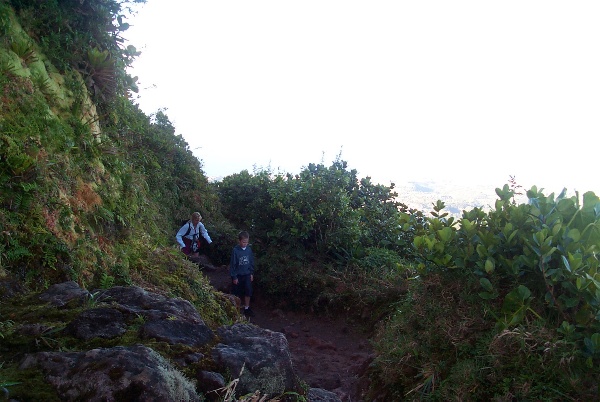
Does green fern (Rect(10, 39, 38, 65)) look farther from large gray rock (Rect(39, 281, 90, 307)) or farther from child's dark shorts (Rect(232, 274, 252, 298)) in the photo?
child's dark shorts (Rect(232, 274, 252, 298))

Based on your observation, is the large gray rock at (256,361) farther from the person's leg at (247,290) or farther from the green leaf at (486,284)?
the person's leg at (247,290)

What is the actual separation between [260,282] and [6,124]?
655cm

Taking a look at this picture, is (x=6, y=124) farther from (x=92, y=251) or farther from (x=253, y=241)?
(x=253, y=241)

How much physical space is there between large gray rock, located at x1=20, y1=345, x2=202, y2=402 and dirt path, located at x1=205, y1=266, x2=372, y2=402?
362 cm

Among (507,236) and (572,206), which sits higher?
(572,206)

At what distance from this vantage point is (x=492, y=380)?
13.7 feet

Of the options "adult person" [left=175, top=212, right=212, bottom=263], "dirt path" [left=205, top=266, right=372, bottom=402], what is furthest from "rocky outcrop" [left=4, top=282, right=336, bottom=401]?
"adult person" [left=175, top=212, right=212, bottom=263]

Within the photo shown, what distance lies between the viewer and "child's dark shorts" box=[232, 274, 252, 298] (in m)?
9.67

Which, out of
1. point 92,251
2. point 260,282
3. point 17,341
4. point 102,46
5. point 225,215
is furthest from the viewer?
point 225,215

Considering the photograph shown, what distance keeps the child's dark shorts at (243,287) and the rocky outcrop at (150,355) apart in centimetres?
578

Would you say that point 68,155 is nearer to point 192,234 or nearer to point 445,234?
point 445,234

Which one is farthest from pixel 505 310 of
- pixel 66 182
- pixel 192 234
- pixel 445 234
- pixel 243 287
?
pixel 192 234

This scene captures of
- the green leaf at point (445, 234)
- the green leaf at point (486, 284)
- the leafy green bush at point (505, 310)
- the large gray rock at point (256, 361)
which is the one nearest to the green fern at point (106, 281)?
the large gray rock at point (256, 361)

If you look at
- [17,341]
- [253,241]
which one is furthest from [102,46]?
[17,341]
